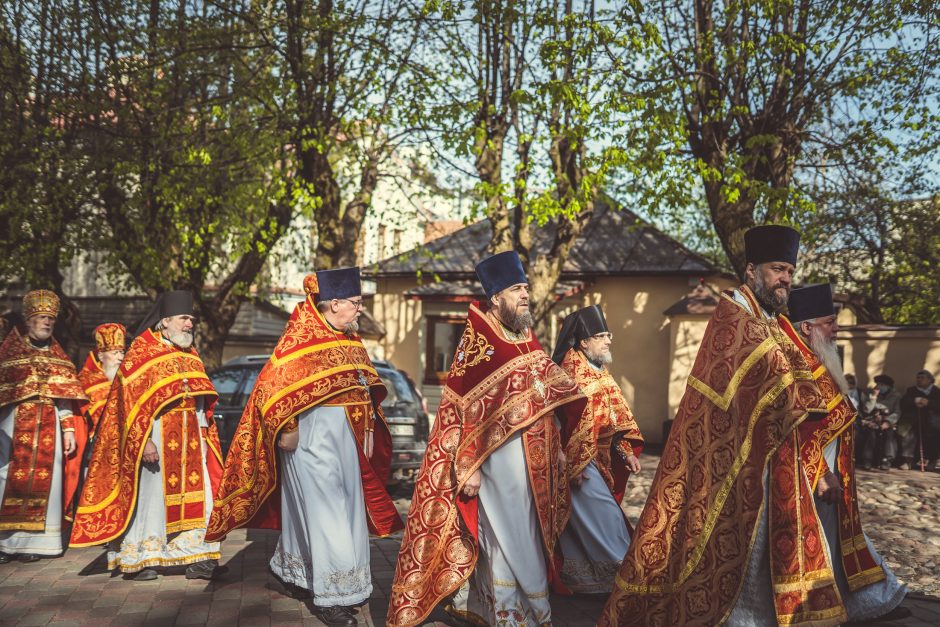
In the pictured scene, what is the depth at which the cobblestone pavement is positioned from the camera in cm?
506

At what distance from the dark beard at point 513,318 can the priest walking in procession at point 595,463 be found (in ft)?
2.84

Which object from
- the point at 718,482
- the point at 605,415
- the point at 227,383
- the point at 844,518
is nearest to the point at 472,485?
the point at 718,482

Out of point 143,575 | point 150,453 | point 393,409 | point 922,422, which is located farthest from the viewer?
point 922,422

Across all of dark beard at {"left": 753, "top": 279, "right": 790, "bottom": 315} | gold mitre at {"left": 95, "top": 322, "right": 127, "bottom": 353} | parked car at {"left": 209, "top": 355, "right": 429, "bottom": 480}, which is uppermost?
dark beard at {"left": 753, "top": 279, "right": 790, "bottom": 315}

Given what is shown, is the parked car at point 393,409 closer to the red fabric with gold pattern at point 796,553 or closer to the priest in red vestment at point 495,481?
the priest in red vestment at point 495,481

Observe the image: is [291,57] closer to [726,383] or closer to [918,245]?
[726,383]

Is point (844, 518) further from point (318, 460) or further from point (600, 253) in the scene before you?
point (600, 253)

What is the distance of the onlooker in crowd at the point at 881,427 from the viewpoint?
13.1 metres

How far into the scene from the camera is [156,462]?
6.20 metres

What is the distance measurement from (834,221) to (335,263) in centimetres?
1034

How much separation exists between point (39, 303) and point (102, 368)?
114 centimetres

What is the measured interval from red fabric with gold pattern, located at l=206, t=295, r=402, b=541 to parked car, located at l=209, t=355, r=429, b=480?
393 centimetres

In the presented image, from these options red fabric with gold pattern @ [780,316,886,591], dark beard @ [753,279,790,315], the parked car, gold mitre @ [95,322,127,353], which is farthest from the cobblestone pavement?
the parked car

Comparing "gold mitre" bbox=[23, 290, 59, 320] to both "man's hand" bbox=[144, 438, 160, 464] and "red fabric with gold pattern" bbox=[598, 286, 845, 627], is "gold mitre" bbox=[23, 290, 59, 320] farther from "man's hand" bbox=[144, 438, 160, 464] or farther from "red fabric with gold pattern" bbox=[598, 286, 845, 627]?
"red fabric with gold pattern" bbox=[598, 286, 845, 627]
